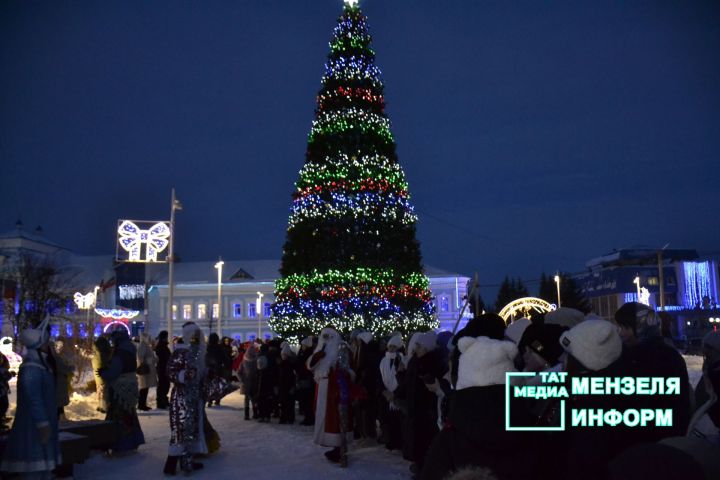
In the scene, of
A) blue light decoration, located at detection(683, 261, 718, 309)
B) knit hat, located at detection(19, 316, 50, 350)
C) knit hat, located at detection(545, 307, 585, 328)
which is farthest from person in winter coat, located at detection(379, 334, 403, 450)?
blue light decoration, located at detection(683, 261, 718, 309)

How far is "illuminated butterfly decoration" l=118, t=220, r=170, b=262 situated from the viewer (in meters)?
21.1

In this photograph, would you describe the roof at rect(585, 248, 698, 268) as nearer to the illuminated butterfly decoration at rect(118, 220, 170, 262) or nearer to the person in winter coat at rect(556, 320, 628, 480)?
the illuminated butterfly decoration at rect(118, 220, 170, 262)

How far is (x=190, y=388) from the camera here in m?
9.53

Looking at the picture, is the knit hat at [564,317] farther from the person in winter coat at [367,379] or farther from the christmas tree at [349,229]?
the christmas tree at [349,229]

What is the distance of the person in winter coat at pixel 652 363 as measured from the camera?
143 inches

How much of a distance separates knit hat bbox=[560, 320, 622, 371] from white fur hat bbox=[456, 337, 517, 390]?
35 centimetres

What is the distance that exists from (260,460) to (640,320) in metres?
6.94

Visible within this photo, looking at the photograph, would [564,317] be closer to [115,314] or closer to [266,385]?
[266,385]

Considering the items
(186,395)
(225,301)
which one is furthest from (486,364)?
(225,301)

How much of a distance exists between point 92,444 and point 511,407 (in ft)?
30.0

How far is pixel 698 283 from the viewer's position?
87938mm

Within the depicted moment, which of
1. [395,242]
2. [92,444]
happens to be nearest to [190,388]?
[92,444]

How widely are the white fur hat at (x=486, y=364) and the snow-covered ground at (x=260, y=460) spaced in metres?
6.09

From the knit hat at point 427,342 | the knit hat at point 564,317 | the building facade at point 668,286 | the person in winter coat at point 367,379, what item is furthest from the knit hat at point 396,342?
the building facade at point 668,286
